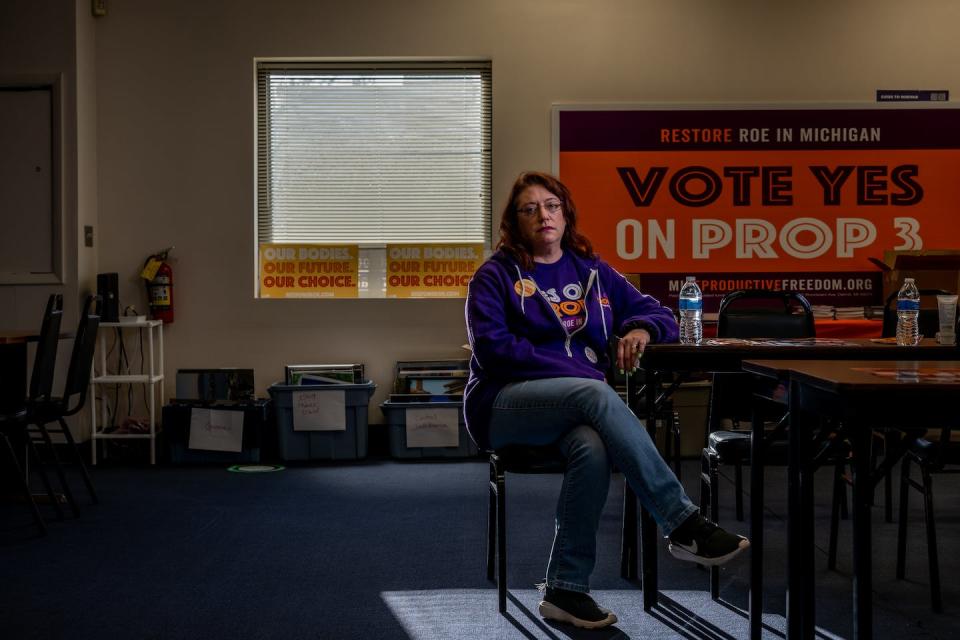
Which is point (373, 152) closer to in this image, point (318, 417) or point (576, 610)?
point (318, 417)

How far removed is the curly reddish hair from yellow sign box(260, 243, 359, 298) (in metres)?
2.91

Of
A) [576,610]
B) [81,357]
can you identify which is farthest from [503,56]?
[576,610]

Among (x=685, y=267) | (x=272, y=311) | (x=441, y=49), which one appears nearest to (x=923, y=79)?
(x=685, y=267)

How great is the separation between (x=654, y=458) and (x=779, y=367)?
0.42 metres

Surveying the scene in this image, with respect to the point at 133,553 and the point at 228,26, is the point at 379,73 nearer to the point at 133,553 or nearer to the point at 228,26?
the point at 228,26

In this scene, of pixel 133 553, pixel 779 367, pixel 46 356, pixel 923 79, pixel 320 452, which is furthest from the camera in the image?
pixel 923 79

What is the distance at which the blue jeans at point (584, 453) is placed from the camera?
215 cm

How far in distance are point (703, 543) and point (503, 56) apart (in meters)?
3.92

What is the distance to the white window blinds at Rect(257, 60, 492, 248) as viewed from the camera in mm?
5453

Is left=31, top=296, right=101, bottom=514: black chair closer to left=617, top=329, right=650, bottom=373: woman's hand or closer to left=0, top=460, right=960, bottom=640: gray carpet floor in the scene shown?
left=0, top=460, right=960, bottom=640: gray carpet floor

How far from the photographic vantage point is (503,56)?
5.34m

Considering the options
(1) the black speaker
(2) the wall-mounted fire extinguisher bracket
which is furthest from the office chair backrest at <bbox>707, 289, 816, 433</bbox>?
(1) the black speaker

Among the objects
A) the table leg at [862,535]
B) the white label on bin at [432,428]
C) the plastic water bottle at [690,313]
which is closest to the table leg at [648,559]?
the plastic water bottle at [690,313]

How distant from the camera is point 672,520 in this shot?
2.10m
